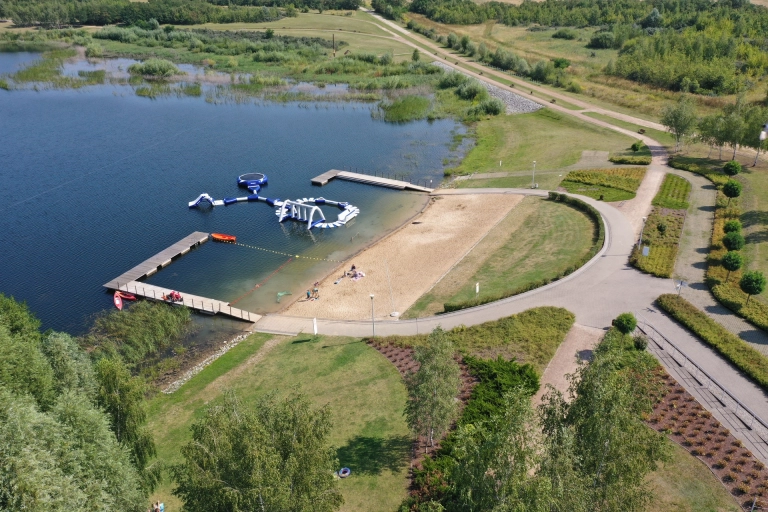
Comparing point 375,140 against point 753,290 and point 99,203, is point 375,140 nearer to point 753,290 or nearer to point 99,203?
point 99,203

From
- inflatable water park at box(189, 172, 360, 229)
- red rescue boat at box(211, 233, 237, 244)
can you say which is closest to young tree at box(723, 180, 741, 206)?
inflatable water park at box(189, 172, 360, 229)

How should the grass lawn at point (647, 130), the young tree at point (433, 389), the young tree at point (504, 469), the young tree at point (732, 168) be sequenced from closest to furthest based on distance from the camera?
the young tree at point (504, 469) < the young tree at point (433, 389) < the young tree at point (732, 168) < the grass lawn at point (647, 130)

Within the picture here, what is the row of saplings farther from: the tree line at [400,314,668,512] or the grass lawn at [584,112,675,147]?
the tree line at [400,314,668,512]

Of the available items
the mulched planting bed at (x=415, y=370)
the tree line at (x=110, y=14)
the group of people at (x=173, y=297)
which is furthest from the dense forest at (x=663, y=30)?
the group of people at (x=173, y=297)

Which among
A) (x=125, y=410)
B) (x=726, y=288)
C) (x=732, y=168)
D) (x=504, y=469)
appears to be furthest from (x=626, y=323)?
(x=732, y=168)

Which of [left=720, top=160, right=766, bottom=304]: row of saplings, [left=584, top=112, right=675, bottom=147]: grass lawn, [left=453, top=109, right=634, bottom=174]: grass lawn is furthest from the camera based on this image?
[left=584, top=112, right=675, bottom=147]: grass lawn

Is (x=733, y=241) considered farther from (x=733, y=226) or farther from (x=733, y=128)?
(x=733, y=128)

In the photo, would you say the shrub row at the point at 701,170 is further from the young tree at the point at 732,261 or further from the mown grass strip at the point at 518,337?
the mown grass strip at the point at 518,337
